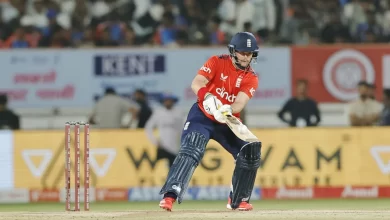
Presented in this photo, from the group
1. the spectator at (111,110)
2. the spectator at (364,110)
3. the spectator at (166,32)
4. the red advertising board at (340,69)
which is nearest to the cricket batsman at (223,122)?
the spectator at (364,110)

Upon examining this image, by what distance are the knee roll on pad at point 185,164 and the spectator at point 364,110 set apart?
293 inches

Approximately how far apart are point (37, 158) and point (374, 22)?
763 centimetres

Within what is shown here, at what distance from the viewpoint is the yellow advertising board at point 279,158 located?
17.1 metres

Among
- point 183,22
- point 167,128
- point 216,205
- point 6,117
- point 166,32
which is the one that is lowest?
point 216,205

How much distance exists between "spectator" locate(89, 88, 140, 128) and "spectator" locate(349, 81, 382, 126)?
3745 mm

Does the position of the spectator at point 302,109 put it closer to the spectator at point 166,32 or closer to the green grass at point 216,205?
the green grass at point 216,205

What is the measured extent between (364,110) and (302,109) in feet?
3.49

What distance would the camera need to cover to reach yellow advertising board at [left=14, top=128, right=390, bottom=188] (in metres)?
17.1

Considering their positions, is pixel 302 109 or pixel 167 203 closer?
pixel 167 203

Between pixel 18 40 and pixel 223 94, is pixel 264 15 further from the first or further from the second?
pixel 223 94

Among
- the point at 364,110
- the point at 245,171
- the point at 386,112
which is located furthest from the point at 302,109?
the point at 245,171

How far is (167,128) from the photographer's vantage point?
17.5 meters

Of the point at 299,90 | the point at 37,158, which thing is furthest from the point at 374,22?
the point at 37,158

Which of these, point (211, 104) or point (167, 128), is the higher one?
point (211, 104)
